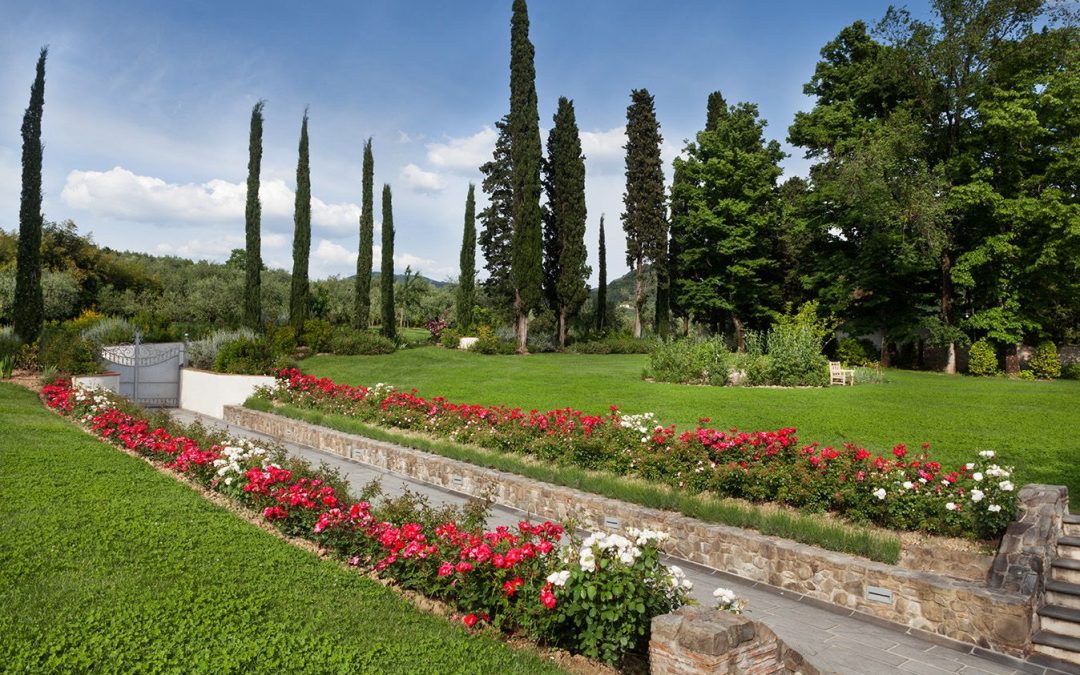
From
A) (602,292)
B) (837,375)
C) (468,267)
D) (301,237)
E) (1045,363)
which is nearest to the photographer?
(837,375)

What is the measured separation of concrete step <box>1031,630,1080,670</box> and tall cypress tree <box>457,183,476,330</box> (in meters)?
28.0

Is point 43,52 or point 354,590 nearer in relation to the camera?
point 354,590

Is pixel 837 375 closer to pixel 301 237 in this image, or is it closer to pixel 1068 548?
pixel 1068 548

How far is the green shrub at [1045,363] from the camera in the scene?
816 inches

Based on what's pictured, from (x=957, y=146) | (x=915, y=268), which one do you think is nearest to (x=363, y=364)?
(x=915, y=268)

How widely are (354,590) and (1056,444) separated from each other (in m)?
9.73

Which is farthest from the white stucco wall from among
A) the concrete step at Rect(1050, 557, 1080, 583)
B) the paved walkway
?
the concrete step at Rect(1050, 557, 1080, 583)

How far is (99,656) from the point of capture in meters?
3.19

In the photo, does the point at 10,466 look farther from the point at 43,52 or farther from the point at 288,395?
the point at 43,52

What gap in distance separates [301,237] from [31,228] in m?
9.42

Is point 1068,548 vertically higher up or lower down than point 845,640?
higher up

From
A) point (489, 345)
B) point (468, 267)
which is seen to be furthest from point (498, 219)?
point (489, 345)

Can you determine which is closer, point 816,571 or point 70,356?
point 816,571

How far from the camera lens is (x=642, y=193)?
105 ft
